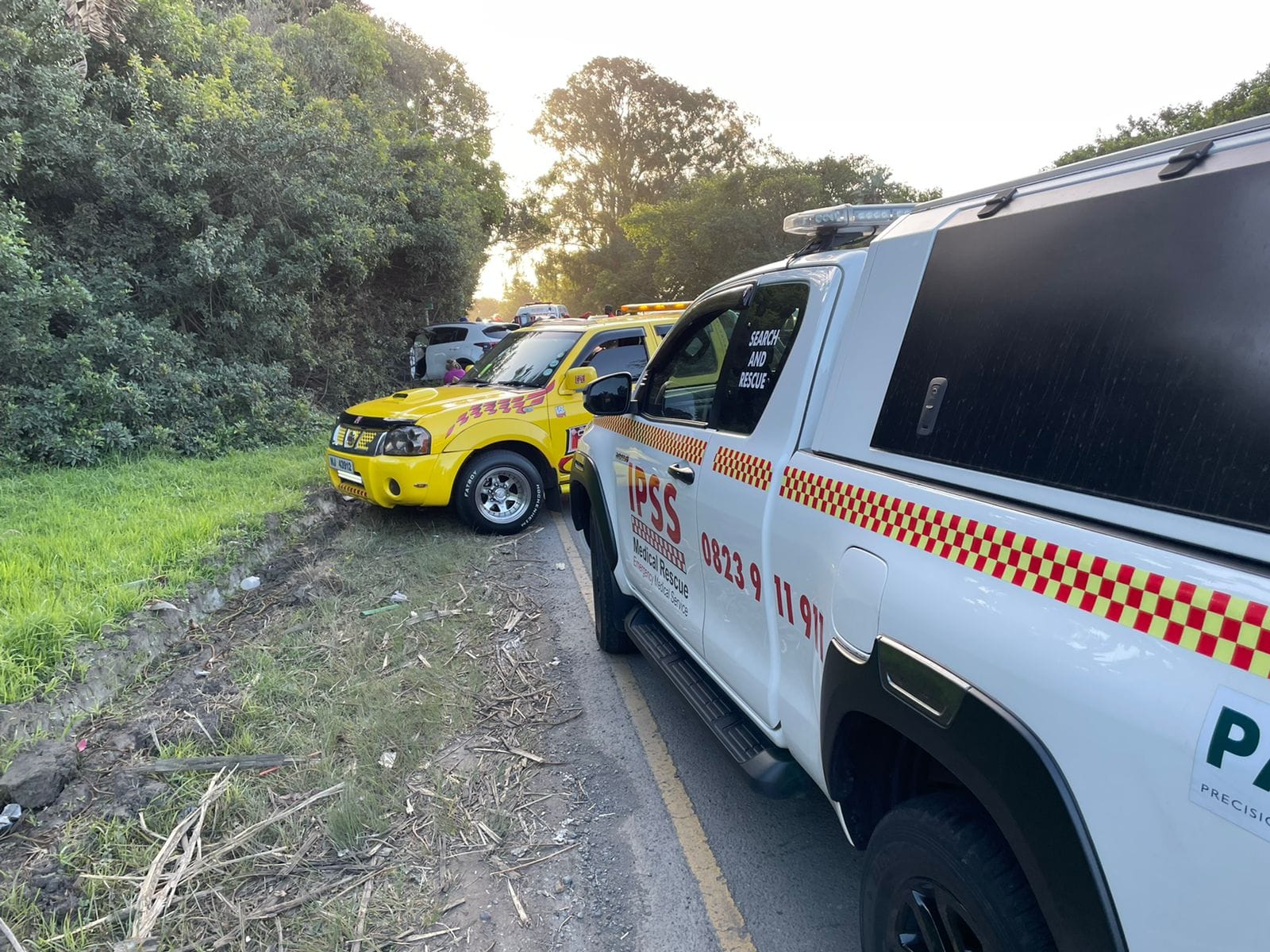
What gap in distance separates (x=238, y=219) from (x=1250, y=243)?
1169 cm

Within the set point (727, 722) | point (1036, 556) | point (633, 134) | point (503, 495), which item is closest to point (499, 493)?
point (503, 495)

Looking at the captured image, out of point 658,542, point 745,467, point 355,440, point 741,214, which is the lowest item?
point 355,440

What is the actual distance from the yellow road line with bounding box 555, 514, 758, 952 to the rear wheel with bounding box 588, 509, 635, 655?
0.14 metres

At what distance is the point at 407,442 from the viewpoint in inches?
252

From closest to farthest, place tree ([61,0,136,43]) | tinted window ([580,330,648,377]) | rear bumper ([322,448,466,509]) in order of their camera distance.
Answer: rear bumper ([322,448,466,509]) → tinted window ([580,330,648,377]) → tree ([61,0,136,43])

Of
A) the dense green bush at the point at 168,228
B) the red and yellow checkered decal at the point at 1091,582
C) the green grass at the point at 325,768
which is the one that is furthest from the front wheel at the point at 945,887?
the dense green bush at the point at 168,228

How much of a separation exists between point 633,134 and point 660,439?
41229 mm

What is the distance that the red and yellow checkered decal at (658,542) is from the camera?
3061 millimetres

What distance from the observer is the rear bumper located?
20.9ft

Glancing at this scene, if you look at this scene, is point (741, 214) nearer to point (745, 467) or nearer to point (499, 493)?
point (499, 493)

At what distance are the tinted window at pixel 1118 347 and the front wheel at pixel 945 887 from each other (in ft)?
2.44

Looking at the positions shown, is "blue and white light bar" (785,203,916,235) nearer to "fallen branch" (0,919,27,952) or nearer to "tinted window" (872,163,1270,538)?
"tinted window" (872,163,1270,538)

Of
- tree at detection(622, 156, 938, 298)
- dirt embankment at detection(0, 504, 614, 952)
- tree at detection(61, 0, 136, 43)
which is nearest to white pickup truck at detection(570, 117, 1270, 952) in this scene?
dirt embankment at detection(0, 504, 614, 952)

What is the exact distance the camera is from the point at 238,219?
1034 cm
